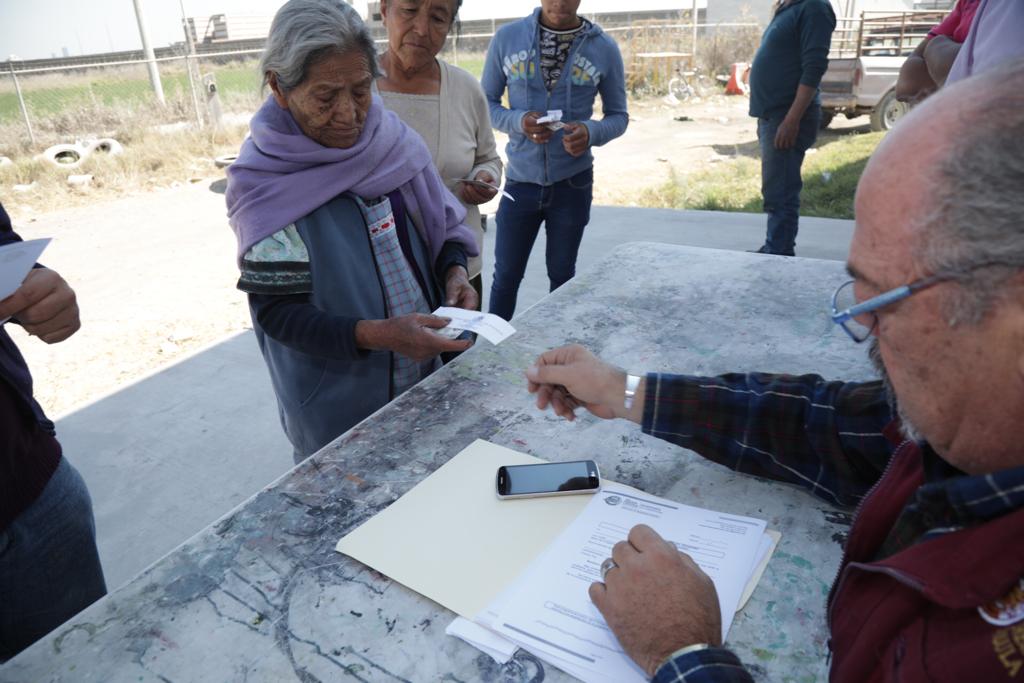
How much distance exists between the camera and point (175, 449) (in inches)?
127

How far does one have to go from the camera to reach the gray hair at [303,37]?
5.22ft

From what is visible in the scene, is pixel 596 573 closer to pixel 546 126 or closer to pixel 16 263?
pixel 16 263

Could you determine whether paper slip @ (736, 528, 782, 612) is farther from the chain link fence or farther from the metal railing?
the metal railing

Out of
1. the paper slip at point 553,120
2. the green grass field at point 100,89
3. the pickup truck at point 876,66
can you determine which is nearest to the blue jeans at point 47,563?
the paper slip at point 553,120

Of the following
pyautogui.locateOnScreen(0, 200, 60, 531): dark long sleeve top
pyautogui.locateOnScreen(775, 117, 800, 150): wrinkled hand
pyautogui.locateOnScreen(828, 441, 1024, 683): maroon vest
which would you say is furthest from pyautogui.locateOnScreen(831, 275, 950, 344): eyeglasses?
pyautogui.locateOnScreen(775, 117, 800, 150): wrinkled hand

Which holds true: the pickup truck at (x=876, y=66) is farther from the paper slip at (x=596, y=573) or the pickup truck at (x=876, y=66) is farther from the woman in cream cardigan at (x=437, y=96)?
the paper slip at (x=596, y=573)

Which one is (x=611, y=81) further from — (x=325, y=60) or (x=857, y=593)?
(x=857, y=593)

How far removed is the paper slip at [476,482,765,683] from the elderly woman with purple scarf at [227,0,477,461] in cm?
63

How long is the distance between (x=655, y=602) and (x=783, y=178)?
14.3 feet

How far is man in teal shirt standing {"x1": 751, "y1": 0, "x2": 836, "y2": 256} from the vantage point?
14.1 ft

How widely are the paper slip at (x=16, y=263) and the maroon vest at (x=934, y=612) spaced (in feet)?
4.50

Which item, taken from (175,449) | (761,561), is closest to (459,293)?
(761,561)

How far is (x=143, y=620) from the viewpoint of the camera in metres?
1.05

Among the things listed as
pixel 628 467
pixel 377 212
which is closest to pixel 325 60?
pixel 377 212
